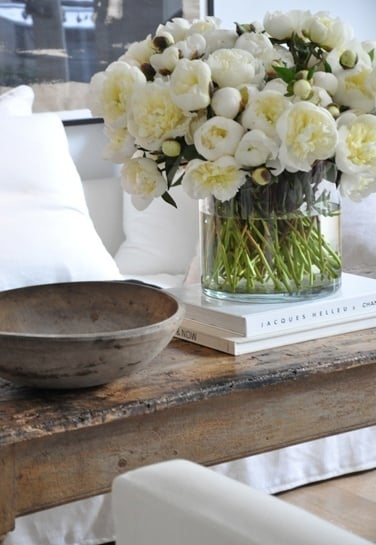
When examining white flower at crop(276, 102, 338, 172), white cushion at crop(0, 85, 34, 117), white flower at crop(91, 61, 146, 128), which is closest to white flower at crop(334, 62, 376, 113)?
white flower at crop(276, 102, 338, 172)

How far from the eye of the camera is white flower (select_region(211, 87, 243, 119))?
65.1 inches

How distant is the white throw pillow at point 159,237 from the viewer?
338 cm

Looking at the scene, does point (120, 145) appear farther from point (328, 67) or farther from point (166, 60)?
point (328, 67)

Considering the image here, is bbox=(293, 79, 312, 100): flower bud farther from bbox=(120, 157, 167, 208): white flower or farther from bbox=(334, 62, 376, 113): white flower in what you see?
bbox=(120, 157, 167, 208): white flower

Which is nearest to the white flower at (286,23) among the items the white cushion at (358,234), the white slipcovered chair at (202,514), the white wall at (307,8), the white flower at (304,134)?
the white flower at (304,134)

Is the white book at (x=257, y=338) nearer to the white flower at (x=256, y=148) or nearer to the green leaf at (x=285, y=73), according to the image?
the white flower at (x=256, y=148)

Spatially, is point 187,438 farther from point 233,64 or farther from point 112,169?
point 112,169

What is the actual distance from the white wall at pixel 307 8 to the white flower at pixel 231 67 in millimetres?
1989

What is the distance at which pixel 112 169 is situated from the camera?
11.7ft

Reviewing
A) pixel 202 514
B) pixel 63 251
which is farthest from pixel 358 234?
pixel 202 514

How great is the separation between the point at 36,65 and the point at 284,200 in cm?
178

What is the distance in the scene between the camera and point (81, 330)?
5.65ft

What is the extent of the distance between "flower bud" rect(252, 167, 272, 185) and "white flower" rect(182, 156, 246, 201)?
0.03 m

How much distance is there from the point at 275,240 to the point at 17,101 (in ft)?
5.02
